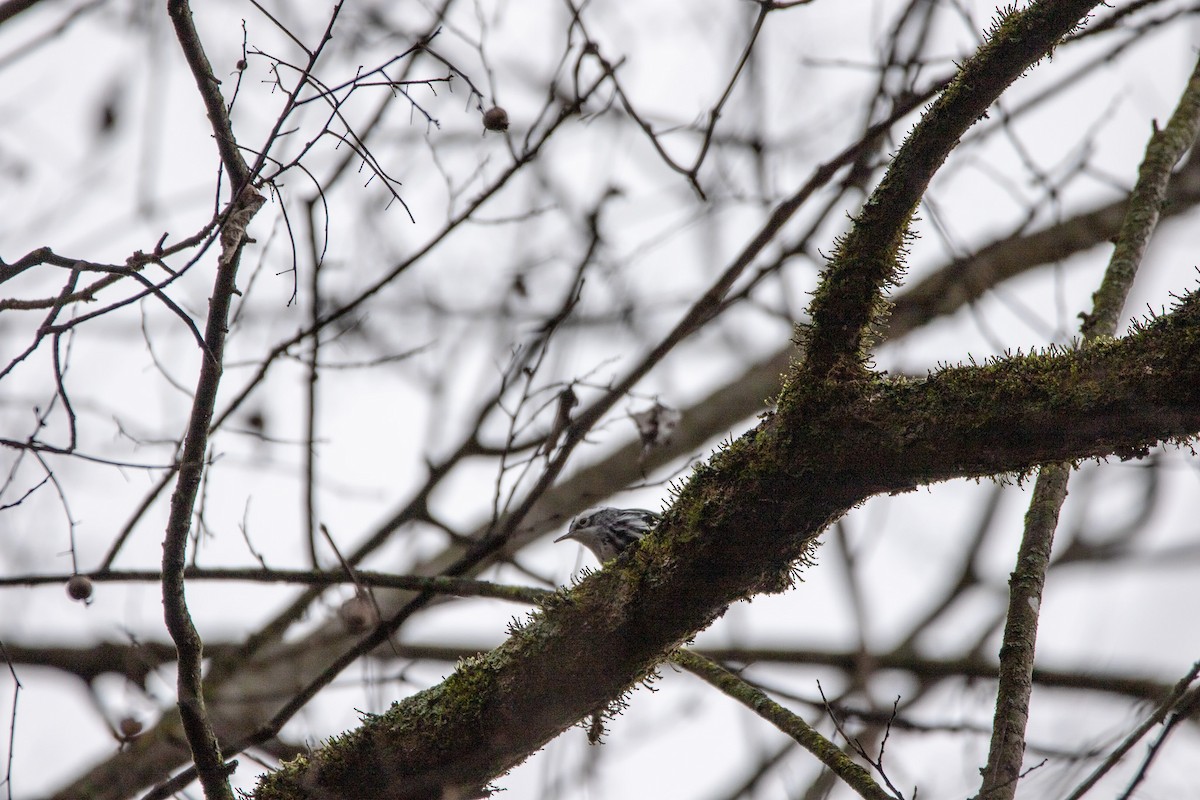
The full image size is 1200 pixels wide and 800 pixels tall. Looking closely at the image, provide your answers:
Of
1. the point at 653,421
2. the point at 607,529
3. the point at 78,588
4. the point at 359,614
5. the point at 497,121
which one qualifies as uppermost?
the point at 497,121

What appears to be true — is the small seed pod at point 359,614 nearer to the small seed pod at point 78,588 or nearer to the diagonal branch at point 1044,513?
the small seed pod at point 78,588

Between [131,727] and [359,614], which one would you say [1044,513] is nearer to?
[359,614]

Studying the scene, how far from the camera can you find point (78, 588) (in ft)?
11.4

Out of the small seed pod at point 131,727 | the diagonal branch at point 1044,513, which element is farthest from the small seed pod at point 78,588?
the diagonal branch at point 1044,513

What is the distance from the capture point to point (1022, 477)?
8.59ft

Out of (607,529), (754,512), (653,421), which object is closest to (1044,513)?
(754,512)

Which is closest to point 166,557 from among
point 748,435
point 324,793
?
point 324,793

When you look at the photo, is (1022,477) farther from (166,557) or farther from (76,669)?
(76,669)

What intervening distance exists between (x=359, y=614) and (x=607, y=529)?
87.5 inches

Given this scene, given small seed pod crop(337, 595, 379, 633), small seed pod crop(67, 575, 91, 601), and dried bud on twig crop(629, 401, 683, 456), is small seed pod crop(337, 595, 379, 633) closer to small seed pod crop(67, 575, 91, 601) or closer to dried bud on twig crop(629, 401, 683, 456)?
small seed pod crop(67, 575, 91, 601)

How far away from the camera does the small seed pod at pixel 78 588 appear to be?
11.4ft

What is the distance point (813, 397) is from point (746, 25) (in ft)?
21.0

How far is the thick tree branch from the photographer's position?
2.39 m

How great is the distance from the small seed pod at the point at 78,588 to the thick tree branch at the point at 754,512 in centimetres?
96
